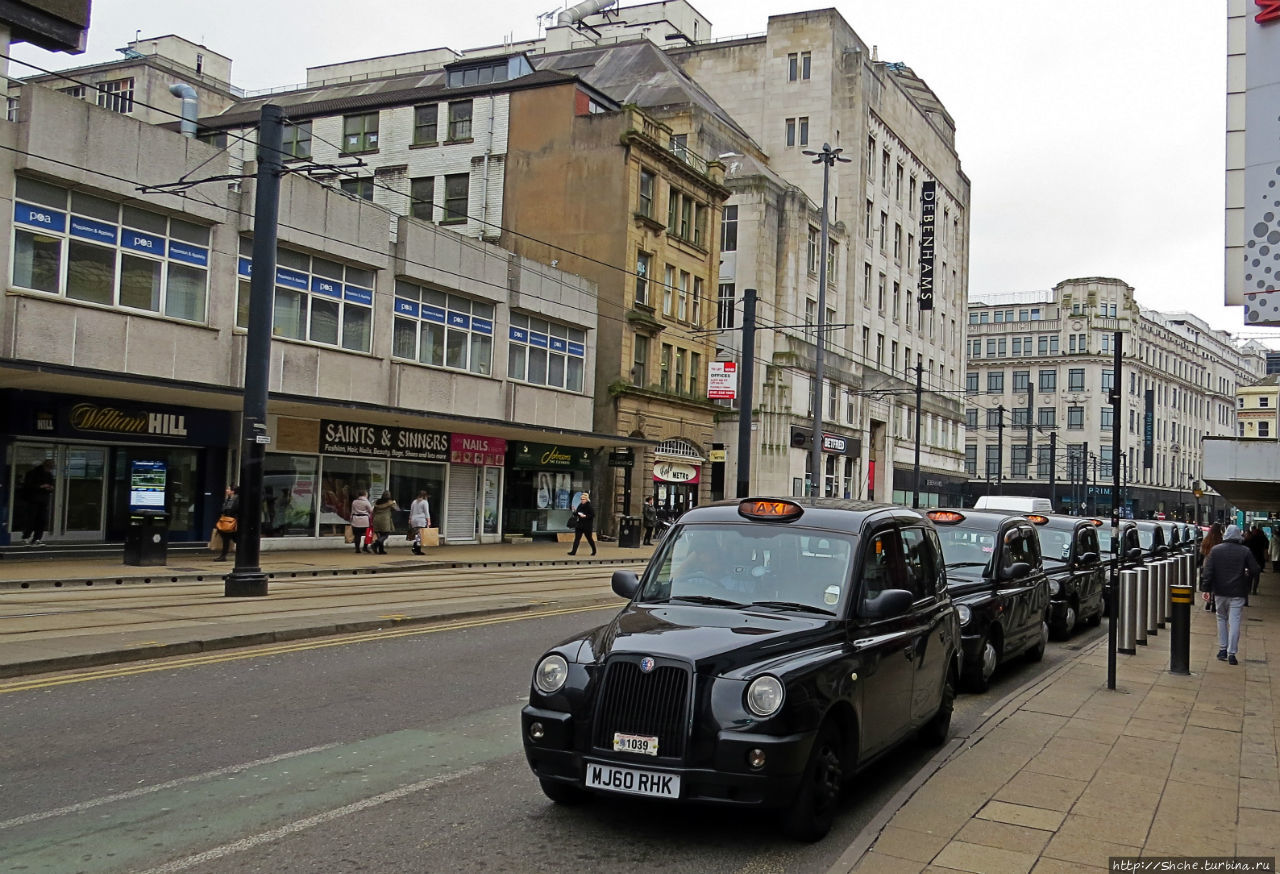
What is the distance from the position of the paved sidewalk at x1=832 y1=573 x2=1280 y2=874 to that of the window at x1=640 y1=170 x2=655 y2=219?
34.7 metres

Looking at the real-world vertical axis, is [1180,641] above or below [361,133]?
below

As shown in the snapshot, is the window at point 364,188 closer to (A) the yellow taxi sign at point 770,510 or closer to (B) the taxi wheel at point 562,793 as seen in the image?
(A) the yellow taxi sign at point 770,510

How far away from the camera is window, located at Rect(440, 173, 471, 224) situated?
44.4 metres

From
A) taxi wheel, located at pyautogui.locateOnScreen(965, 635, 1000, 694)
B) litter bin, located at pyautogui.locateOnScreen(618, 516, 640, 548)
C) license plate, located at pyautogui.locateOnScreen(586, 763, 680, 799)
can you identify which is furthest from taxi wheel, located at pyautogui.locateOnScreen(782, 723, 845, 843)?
litter bin, located at pyautogui.locateOnScreen(618, 516, 640, 548)

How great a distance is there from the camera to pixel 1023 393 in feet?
341

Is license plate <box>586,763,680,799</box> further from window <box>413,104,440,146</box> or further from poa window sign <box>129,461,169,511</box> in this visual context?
window <box>413,104,440,146</box>

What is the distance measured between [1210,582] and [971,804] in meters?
8.65

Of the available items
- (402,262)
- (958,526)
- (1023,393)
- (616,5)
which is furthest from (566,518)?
(1023,393)

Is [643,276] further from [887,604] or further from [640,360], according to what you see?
[887,604]

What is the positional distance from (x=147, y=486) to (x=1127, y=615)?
16850mm

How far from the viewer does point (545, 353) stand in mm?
37719

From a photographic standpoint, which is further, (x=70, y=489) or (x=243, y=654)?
(x=70, y=489)

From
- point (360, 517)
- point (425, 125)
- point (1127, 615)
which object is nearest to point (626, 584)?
point (1127, 615)

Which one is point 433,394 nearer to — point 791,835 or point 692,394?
point 692,394
